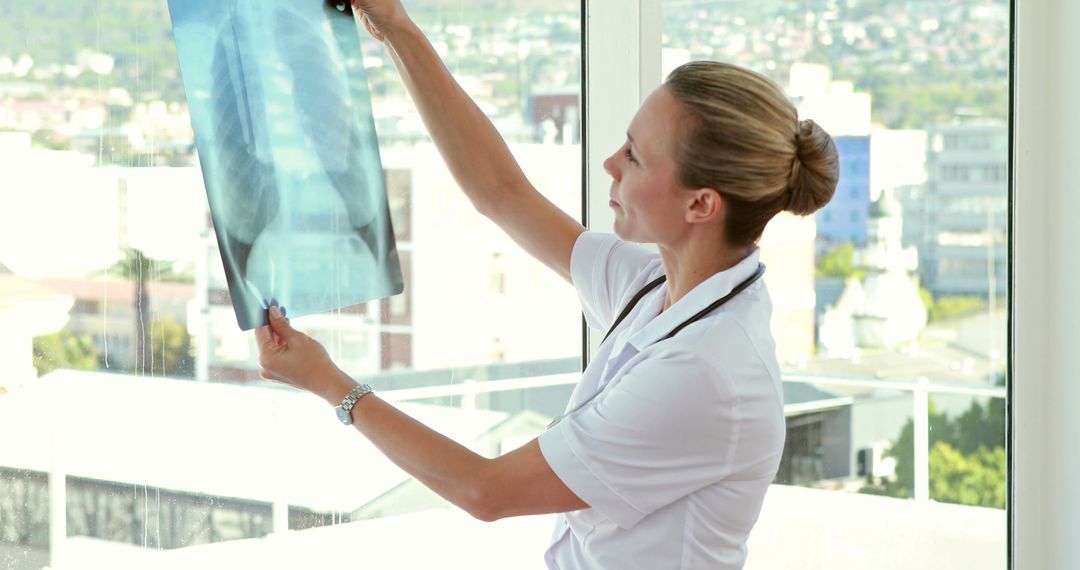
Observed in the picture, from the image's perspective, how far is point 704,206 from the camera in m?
1.33

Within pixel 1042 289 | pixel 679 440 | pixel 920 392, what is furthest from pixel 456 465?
pixel 1042 289

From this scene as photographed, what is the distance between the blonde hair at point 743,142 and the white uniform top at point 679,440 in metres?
0.10

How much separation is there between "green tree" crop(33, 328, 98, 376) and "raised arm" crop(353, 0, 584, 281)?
511 millimetres

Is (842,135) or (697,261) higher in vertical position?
(842,135)

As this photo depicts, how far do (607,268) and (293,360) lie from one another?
46 cm

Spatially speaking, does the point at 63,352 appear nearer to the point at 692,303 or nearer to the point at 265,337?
the point at 265,337

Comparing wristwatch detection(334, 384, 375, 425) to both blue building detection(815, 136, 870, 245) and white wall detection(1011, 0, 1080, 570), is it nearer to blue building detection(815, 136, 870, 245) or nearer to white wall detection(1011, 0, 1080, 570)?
blue building detection(815, 136, 870, 245)

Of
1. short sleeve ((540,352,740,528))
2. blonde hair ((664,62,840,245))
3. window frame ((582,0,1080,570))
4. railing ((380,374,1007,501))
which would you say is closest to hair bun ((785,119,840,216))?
blonde hair ((664,62,840,245))

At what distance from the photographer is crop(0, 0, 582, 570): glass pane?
129cm

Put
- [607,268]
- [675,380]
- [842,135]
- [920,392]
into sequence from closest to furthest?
1. [675,380]
2. [607,268]
3. [842,135]
4. [920,392]

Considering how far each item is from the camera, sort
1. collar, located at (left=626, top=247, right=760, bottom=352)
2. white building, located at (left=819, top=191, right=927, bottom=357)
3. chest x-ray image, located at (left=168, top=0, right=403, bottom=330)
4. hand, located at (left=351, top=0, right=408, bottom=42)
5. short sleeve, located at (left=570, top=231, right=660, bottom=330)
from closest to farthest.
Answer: chest x-ray image, located at (left=168, top=0, right=403, bottom=330)
collar, located at (left=626, top=247, right=760, bottom=352)
hand, located at (left=351, top=0, right=408, bottom=42)
short sleeve, located at (left=570, top=231, right=660, bottom=330)
white building, located at (left=819, top=191, right=927, bottom=357)

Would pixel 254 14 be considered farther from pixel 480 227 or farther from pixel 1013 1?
pixel 1013 1

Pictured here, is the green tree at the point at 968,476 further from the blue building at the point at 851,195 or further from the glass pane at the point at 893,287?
the blue building at the point at 851,195

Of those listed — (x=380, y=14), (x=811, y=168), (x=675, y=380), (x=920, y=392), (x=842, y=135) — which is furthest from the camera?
(x=920, y=392)
